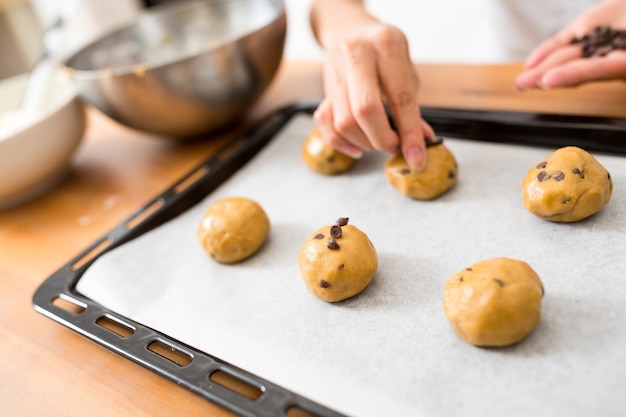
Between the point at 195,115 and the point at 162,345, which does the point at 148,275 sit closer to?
the point at 162,345

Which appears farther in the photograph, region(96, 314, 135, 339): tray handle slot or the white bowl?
the white bowl

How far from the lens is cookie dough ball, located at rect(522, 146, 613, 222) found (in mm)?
846

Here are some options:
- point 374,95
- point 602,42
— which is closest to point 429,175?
point 374,95

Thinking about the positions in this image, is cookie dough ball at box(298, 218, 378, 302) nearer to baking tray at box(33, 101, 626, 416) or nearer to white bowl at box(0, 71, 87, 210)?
baking tray at box(33, 101, 626, 416)

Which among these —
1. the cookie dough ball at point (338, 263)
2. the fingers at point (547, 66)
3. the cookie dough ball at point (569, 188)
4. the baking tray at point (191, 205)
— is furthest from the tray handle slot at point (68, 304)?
the fingers at point (547, 66)

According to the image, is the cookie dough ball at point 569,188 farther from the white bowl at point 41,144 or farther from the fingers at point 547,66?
the white bowl at point 41,144

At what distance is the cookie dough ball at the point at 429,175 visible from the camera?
39.8 inches

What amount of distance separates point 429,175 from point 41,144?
Answer: 0.98 m

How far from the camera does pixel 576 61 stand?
3.60 feet

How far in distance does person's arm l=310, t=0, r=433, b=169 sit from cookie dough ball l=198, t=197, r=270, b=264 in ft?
0.74

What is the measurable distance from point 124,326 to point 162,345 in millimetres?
A: 97

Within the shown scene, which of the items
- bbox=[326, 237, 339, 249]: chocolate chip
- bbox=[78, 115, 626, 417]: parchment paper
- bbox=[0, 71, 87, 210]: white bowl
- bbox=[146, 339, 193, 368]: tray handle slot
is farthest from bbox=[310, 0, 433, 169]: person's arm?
bbox=[0, 71, 87, 210]: white bowl

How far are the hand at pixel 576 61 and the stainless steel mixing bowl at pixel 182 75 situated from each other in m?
0.66

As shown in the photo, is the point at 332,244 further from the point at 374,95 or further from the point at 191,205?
the point at 191,205
